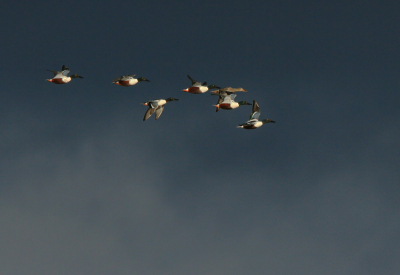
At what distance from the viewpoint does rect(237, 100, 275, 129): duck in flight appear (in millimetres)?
136125

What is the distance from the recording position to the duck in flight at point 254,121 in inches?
5359

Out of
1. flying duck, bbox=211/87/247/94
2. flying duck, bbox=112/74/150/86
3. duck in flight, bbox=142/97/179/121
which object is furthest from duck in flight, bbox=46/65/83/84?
flying duck, bbox=211/87/247/94

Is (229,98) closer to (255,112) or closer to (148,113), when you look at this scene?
(255,112)

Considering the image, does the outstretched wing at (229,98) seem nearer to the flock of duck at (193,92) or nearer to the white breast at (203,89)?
the flock of duck at (193,92)

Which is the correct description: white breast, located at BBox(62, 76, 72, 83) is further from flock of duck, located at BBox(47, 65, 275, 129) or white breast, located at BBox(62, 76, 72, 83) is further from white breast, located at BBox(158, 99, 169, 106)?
white breast, located at BBox(158, 99, 169, 106)

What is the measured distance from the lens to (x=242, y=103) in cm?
14488

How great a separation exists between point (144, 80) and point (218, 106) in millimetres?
20470

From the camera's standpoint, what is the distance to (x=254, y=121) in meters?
138

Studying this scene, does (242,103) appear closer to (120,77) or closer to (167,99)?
(167,99)

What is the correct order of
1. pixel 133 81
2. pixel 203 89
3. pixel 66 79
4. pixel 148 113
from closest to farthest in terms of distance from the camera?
pixel 66 79
pixel 203 89
pixel 133 81
pixel 148 113

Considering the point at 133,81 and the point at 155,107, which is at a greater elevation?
the point at 133,81

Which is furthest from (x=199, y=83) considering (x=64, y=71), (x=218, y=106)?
(x=64, y=71)

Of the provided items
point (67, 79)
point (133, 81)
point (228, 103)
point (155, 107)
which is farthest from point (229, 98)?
point (67, 79)

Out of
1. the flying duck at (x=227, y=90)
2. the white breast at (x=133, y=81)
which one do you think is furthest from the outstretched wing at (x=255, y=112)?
the white breast at (x=133, y=81)
